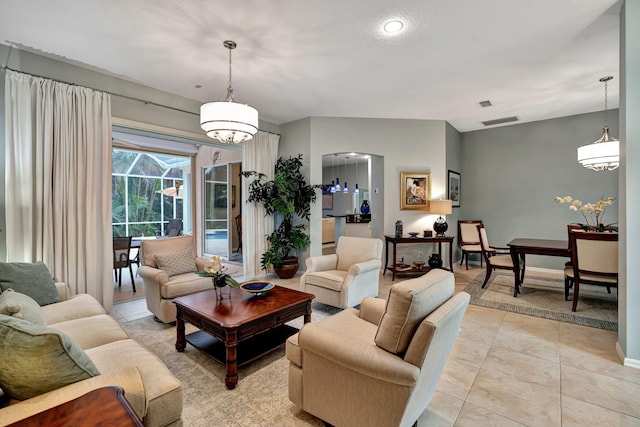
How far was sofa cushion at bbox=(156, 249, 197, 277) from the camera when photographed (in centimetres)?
346

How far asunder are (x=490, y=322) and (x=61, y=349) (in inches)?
145

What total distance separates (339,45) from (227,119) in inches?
53.2

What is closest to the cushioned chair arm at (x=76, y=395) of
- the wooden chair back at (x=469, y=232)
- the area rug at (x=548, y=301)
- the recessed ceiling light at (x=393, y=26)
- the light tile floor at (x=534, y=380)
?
the light tile floor at (x=534, y=380)

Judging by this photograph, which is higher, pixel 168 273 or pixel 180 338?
pixel 168 273

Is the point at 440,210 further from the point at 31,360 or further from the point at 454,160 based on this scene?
the point at 31,360

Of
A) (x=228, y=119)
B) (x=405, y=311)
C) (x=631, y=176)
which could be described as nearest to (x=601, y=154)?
(x=631, y=176)

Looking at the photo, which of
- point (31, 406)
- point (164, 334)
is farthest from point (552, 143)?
point (31, 406)

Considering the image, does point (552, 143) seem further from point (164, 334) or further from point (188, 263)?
point (164, 334)

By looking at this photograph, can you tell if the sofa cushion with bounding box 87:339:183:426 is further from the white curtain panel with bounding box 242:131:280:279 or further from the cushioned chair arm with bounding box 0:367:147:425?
the white curtain panel with bounding box 242:131:280:279

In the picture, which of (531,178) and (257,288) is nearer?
(257,288)

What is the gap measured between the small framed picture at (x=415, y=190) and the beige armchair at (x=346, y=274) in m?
1.98

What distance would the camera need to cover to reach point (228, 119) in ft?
8.92

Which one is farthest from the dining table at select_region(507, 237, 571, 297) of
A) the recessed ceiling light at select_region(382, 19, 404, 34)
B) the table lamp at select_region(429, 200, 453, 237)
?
the recessed ceiling light at select_region(382, 19, 404, 34)

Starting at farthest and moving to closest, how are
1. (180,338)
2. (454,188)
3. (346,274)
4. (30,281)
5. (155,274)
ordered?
(454,188)
(346,274)
(155,274)
(180,338)
(30,281)
